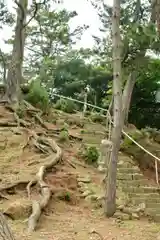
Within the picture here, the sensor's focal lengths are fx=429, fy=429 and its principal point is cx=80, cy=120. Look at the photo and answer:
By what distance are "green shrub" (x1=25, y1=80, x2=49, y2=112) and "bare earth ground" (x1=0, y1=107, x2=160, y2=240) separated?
2.50m

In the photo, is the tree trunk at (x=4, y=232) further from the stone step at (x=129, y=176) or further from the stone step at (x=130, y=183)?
the stone step at (x=129, y=176)

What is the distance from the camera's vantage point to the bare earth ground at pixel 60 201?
6266 mm

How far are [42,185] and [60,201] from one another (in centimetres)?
44

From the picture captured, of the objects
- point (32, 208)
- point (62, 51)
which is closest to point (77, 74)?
point (62, 51)

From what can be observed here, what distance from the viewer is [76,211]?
7.64 m

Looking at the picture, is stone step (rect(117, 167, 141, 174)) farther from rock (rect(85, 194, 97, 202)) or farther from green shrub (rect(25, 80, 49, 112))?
green shrub (rect(25, 80, 49, 112))

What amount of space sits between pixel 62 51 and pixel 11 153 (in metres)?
18.9

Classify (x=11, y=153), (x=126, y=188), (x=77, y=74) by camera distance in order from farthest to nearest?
(x=77, y=74) < (x=11, y=153) < (x=126, y=188)

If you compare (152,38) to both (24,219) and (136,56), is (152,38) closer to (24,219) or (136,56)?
(136,56)

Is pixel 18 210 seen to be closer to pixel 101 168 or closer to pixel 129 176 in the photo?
pixel 129 176

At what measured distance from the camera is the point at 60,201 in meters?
7.91

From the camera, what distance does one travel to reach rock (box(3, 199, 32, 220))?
6.71 m

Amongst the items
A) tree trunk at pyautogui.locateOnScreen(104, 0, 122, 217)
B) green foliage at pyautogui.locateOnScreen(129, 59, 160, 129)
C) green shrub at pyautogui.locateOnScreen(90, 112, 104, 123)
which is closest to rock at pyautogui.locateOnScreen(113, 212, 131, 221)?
tree trunk at pyautogui.locateOnScreen(104, 0, 122, 217)

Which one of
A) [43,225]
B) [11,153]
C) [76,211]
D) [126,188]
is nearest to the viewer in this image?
[43,225]
